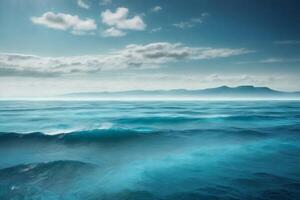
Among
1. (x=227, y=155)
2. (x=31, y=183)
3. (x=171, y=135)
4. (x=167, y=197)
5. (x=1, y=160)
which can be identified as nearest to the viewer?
(x=167, y=197)

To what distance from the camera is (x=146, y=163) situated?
10.2 metres

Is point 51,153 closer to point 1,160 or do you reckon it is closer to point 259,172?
point 1,160

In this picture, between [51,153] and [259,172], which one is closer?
[259,172]

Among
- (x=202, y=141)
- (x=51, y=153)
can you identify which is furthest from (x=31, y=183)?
(x=202, y=141)

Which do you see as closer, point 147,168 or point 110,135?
point 147,168

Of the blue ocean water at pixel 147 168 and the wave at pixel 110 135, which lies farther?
the wave at pixel 110 135

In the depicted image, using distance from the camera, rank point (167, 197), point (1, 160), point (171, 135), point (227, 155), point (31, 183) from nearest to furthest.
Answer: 1. point (167, 197)
2. point (31, 183)
3. point (1, 160)
4. point (227, 155)
5. point (171, 135)

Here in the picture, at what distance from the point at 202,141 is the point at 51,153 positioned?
33.1ft

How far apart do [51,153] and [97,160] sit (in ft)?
10.6

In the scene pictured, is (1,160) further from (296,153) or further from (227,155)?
(296,153)

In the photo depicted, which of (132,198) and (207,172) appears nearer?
(132,198)

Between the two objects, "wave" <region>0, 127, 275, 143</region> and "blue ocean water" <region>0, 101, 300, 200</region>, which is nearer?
"blue ocean water" <region>0, 101, 300, 200</region>

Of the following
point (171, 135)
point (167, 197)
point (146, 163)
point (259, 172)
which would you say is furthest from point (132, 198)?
point (171, 135)

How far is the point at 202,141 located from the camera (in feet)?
49.6
